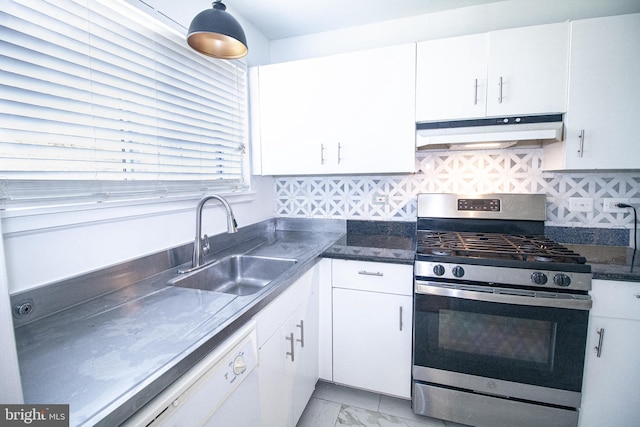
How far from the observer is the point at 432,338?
4.94 feet

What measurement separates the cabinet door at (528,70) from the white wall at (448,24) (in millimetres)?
415

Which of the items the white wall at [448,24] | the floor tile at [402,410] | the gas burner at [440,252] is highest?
the white wall at [448,24]

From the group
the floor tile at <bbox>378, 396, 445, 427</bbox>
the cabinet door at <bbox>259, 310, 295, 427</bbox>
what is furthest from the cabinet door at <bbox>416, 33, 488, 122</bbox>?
the floor tile at <bbox>378, 396, 445, 427</bbox>

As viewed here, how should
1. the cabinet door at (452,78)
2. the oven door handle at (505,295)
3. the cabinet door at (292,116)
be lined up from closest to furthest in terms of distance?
the oven door handle at (505,295) → the cabinet door at (452,78) → the cabinet door at (292,116)

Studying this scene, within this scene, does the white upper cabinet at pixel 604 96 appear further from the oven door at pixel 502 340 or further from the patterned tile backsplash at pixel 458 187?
the oven door at pixel 502 340

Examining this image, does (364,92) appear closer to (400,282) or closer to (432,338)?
(400,282)

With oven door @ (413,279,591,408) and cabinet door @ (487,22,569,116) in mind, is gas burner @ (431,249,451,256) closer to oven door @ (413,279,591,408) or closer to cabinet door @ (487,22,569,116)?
oven door @ (413,279,591,408)

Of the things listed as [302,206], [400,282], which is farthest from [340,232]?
[400,282]

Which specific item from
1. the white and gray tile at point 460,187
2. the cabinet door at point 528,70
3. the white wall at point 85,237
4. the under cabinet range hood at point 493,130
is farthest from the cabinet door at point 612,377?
the white wall at point 85,237

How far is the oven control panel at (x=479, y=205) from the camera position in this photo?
189 centimetres

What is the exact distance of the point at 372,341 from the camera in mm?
1687

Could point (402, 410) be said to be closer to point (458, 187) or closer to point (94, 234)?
point (458, 187)

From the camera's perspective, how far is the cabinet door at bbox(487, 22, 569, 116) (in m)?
1.50

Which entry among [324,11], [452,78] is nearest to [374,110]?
[452,78]
